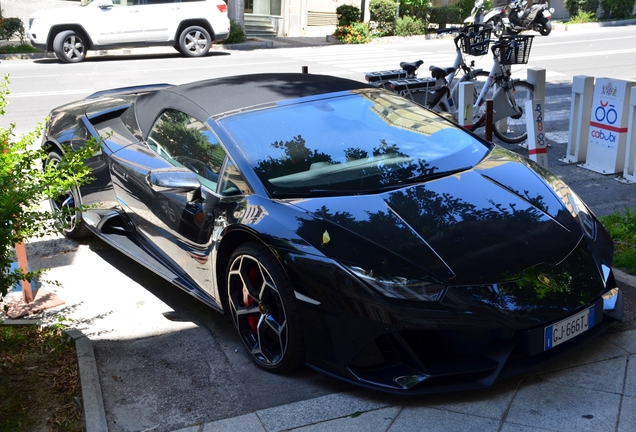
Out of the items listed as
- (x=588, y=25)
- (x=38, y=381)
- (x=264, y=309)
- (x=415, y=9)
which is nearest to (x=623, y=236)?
(x=264, y=309)

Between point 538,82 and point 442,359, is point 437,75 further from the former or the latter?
point 442,359

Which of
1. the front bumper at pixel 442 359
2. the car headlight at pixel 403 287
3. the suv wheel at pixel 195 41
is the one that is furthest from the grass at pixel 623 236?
the suv wheel at pixel 195 41

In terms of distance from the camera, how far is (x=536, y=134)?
6645mm

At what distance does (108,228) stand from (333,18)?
74.6 feet

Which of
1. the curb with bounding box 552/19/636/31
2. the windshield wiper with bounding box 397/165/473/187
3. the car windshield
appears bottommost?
the windshield wiper with bounding box 397/165/473/187

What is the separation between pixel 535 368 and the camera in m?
3.33

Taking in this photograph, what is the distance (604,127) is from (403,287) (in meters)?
4.98

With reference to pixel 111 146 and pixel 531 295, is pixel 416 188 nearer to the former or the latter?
pixel 531 295

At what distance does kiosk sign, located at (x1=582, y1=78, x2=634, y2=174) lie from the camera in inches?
279

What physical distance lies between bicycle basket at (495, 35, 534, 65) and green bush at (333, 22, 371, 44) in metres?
14.5

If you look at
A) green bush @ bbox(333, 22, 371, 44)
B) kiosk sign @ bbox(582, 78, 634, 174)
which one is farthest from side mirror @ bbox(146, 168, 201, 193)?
green bush @ bbox(333, 22, 371, 44)

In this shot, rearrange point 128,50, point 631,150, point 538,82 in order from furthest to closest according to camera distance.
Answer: point 128,50, point 538,82, point 631,150

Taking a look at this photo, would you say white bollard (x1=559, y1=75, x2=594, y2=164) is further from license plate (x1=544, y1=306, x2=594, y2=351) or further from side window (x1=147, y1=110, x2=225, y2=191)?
side window (x1=147, y1=110, x2=225, y2=191)

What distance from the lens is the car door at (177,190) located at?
4109mm
